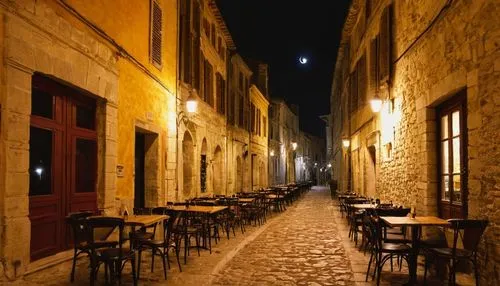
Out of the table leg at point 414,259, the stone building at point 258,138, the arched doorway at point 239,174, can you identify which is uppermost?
the stone building at point 258,138

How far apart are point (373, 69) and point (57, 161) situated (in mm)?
9272

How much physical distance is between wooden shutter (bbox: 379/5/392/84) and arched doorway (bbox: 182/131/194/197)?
18.2 ft

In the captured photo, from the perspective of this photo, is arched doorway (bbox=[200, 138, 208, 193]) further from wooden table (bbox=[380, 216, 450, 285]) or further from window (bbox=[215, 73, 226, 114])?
wooden table (bbox=[380, 216, 450, 285])

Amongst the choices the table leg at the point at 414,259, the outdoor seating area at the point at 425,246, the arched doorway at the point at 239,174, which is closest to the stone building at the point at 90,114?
the outdoor seating area at the point at 425,246

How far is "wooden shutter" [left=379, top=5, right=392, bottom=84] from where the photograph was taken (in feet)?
34.2

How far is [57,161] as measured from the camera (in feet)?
20.8

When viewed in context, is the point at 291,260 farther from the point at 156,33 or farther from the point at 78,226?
the point at 156,33

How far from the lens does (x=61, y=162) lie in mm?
6457

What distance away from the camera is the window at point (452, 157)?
6496mm

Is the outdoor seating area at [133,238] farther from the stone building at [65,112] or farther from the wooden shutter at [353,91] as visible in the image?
the wooden shutter at [353,91]

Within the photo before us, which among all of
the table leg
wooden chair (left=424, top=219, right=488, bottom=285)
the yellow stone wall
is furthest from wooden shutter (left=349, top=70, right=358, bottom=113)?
wooden chair (left=424, top=219, right=488, bottom=285)

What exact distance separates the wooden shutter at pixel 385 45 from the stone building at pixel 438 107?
0.08 feet

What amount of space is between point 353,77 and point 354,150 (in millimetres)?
2984

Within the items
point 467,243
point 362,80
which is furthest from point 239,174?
point 467,243
